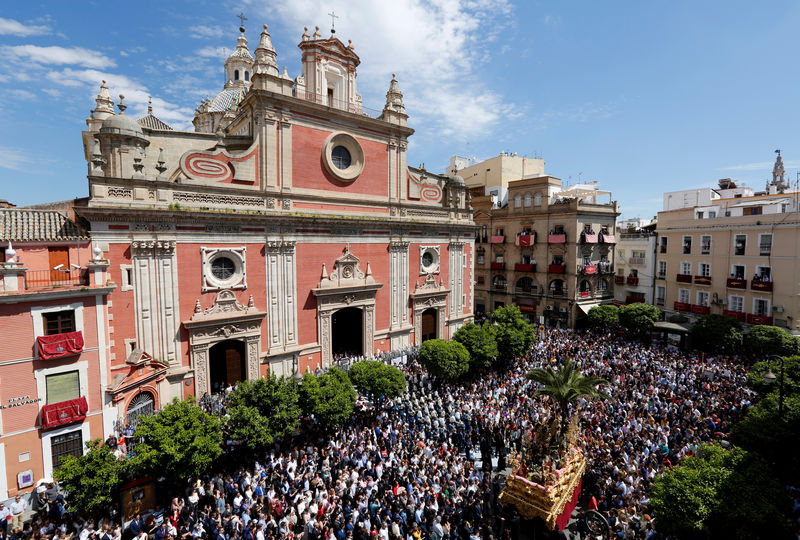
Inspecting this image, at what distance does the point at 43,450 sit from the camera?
1357 cm

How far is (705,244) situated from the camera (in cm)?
3331

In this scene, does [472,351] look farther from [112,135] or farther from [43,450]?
[112,135]

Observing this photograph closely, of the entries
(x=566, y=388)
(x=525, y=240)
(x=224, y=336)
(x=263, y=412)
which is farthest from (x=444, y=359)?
(x=525, y=240)

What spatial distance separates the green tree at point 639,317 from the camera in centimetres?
3045

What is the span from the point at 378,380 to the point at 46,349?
12.7 metres

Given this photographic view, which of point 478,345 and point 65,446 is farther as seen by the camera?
point 478,345

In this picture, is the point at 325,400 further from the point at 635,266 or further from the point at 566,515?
the point at 635,266

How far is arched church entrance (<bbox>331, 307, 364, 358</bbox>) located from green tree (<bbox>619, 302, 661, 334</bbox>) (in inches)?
854

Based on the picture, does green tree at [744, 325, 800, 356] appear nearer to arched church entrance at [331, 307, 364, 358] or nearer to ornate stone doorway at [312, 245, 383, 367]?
ornate stone doorway at [312, 245, 383, 367]

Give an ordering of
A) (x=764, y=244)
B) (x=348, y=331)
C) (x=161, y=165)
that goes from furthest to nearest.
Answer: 1. (x=764, y=244)
2. (x=348, y=331)
3. (x=161, y=165)

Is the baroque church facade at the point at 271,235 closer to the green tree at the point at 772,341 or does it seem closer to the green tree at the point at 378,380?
the green tree at the point at 378,380

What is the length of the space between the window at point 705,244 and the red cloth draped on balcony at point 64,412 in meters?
42.8

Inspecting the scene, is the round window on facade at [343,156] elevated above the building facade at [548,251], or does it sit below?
above

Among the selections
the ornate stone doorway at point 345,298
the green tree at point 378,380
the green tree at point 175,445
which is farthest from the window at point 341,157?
the green tree at point 175,445
